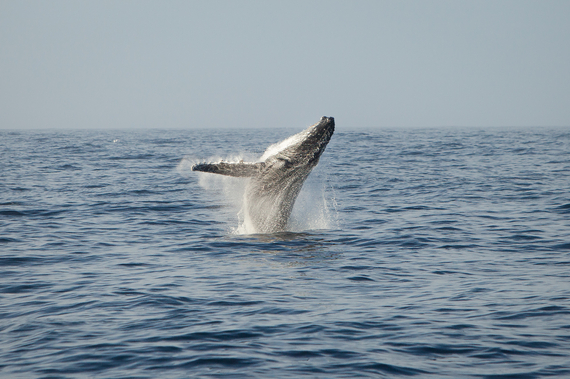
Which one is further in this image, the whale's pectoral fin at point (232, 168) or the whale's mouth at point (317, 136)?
the whale's mouth at point (317, 136)

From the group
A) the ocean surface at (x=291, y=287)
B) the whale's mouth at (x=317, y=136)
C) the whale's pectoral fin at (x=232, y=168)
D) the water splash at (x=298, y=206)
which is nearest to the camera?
the ocean surface at (x=291, y=287)

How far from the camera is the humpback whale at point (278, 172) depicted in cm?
1847

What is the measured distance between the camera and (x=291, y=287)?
46.2ft

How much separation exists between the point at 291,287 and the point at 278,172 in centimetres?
558

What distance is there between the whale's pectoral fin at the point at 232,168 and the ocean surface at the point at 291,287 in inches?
87.1


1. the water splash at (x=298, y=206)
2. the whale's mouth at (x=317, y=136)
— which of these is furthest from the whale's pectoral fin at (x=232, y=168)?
the whale's mouth at (x=317, y=136)

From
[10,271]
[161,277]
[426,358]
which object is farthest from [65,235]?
[426,358]

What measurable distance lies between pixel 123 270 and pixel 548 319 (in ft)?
33.3

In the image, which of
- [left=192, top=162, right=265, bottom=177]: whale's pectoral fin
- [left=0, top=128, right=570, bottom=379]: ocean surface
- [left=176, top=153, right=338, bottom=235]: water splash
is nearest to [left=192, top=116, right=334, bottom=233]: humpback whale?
[left=192, top=162, right=265, bottom=177]: whale's pectoral fin

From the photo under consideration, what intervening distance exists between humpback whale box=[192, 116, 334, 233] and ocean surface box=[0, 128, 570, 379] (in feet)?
2.74

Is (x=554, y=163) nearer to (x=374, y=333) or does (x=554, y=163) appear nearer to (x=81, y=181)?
(x=81, y=181)

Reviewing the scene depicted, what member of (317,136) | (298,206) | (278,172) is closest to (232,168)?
(278,172)

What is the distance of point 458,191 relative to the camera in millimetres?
30891

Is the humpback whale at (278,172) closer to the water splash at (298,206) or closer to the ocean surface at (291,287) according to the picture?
the water splash at (298,206)
